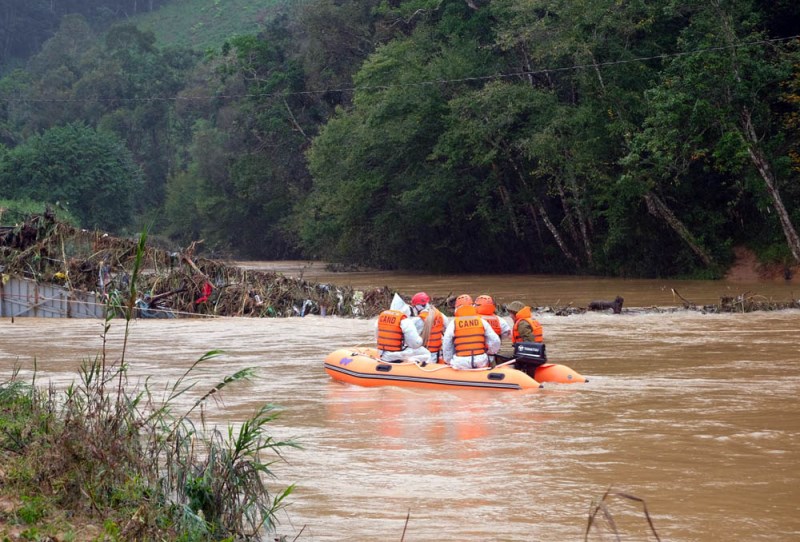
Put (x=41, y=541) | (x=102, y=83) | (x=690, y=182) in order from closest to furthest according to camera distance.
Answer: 1. (x=41, y=541)
2. (x=690, y=182)
3. (x=102, y=83)

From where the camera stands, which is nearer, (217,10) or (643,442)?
(643,442)

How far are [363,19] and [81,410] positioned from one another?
1863 inches

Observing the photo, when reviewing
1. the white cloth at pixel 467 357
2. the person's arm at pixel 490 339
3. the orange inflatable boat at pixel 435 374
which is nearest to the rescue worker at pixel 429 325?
the orange inflatable boat at pixel 435 374

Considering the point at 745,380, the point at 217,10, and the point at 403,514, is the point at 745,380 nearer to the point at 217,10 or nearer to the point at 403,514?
the point at 403,514

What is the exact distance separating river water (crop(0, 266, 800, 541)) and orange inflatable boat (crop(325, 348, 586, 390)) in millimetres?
164

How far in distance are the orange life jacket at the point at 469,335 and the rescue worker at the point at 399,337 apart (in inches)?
30.2

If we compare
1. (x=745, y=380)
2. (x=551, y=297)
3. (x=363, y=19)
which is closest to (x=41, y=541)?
(x=745, y=380)

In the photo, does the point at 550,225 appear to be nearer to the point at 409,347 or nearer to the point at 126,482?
the point at 409,347

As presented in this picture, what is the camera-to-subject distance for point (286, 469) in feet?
31.7

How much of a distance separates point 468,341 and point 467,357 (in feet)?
0.71

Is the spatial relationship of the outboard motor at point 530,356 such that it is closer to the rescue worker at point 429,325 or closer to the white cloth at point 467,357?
the white cloth at point 467,357

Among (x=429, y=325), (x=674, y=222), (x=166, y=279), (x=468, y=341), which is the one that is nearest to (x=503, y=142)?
(x=674, y=222)

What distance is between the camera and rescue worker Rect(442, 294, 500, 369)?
14.2 metres

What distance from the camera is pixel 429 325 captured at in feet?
49.7
